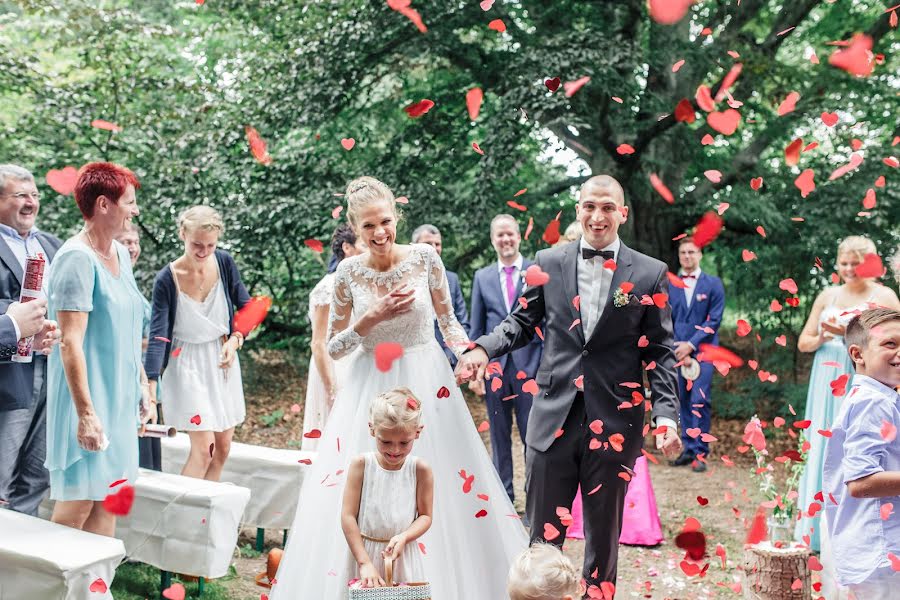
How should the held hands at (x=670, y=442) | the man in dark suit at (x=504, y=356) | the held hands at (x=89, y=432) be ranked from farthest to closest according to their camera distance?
the man in dark suit at (x=504, y=356) → the held hands at (x=670, y=442) → the held hands at (x=89, y=432)

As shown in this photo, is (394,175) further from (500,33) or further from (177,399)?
(177,399)

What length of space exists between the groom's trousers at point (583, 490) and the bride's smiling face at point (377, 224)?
1.10m

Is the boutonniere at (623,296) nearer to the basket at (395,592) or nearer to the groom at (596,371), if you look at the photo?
the groom at (596,371)

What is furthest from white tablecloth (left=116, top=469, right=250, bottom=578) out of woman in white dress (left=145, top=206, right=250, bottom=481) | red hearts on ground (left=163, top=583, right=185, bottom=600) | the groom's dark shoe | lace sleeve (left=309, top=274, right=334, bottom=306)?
the groom's dark shoe

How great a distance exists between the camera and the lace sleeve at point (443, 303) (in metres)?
4.14

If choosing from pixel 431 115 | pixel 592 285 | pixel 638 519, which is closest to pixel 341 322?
pixel 592 285

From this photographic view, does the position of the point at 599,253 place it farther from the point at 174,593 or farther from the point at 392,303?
the point at 174,593

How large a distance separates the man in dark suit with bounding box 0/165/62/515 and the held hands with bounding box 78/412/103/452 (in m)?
0.84

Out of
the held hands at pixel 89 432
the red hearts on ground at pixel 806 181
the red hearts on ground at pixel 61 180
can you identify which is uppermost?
the red hearts on ground at pixel 806 181

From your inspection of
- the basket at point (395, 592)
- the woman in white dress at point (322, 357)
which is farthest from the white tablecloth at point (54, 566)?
the woman in white dress at point (322, 357)

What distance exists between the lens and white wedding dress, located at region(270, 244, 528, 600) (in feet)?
12.7

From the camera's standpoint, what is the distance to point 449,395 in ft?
13.5

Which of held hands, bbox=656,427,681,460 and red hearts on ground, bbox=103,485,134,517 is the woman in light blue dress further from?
red hearts on ground, bbox=103,485,134,517

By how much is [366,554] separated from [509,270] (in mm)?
3786
